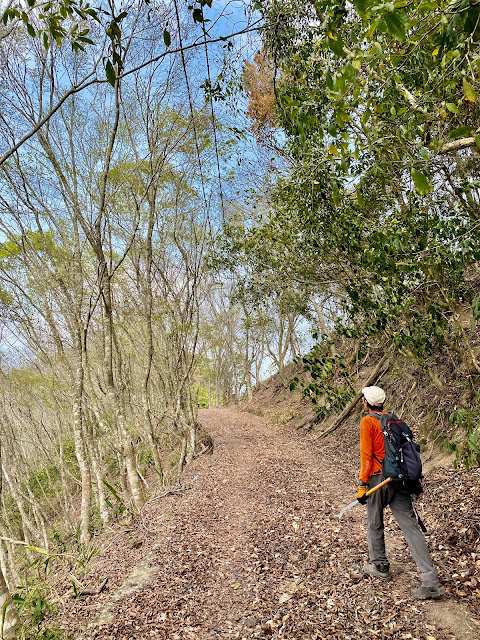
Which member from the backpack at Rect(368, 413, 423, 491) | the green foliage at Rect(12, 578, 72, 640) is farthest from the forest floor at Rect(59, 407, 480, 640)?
the backpack at Rect(368, 413, 423, 491)

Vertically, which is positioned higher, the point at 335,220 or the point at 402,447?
the point at 335,220

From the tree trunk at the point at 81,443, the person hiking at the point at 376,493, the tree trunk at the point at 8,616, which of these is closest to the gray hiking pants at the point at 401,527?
the person hiking at the point at 376,493

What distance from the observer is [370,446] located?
351 cm

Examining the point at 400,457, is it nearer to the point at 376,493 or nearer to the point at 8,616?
the point at 376,493

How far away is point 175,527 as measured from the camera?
598 cm

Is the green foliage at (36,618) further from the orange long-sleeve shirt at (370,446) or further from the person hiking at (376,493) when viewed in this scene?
the orange long-sleeve shirt at (370,446)

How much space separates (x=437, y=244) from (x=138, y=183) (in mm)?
6603

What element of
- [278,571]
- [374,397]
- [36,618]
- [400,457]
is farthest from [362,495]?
[36,618]

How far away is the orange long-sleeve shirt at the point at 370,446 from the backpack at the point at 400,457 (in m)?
0.13

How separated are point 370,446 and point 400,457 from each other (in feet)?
0.95

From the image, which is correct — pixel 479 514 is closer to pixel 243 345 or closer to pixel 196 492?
pixel 196 492

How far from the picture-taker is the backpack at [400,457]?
3246 mm

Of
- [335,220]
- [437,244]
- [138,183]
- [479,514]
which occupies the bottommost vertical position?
[479,514]

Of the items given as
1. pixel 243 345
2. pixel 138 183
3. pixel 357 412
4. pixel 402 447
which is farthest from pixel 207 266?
pixel 243 345
